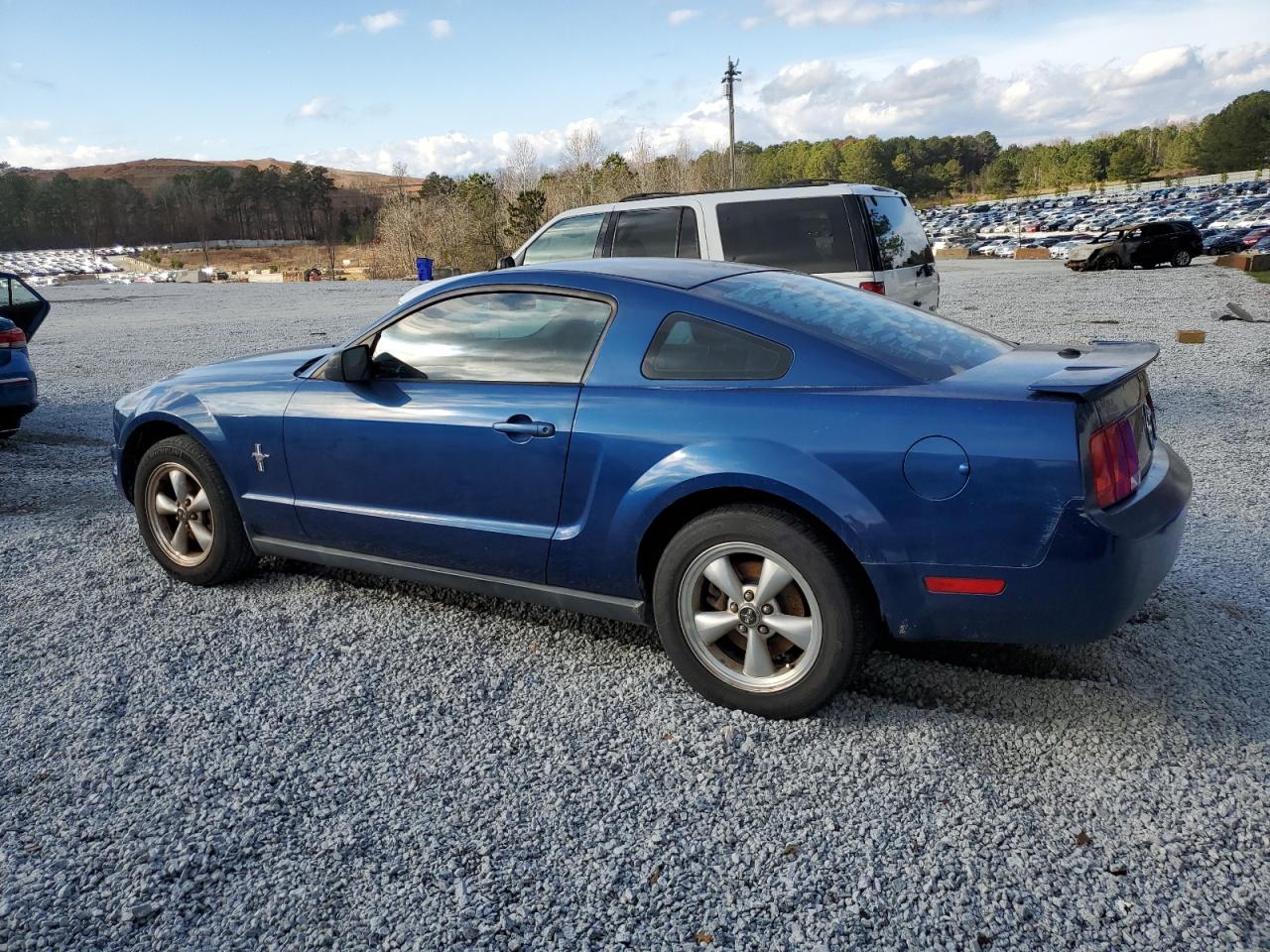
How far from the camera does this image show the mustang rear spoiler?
112 inches

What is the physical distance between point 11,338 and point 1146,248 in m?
30.3

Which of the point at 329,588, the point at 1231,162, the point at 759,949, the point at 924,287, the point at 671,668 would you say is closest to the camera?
the point at 759,949

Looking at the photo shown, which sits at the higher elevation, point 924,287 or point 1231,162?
point 1231,162

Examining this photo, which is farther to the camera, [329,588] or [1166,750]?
[329,588]

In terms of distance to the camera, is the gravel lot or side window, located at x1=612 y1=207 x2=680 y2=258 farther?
side window, located at x1=612 y1=207 x2=680 y2=258

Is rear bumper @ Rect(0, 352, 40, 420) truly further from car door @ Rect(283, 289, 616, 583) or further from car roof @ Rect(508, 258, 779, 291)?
car roof @ Rect(508, 258, 779, 291)

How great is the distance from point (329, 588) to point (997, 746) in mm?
3105

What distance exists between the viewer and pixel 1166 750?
9.82 feet

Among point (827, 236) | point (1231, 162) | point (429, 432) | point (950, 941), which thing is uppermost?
point (1231, 162)

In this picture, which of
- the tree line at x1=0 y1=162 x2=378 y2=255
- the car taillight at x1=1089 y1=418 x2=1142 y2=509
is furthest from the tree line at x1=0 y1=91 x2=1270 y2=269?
the car taillight at x1=1089 y1=418 x2=1142 y2=509

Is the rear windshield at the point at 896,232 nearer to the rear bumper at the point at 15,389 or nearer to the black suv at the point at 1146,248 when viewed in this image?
→ the rear bumper at the point at 15,389

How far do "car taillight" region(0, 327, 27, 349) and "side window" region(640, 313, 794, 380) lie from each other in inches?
261

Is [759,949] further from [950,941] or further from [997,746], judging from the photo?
[997,746]

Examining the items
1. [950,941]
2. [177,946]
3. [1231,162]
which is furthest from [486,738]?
[1231,162]
